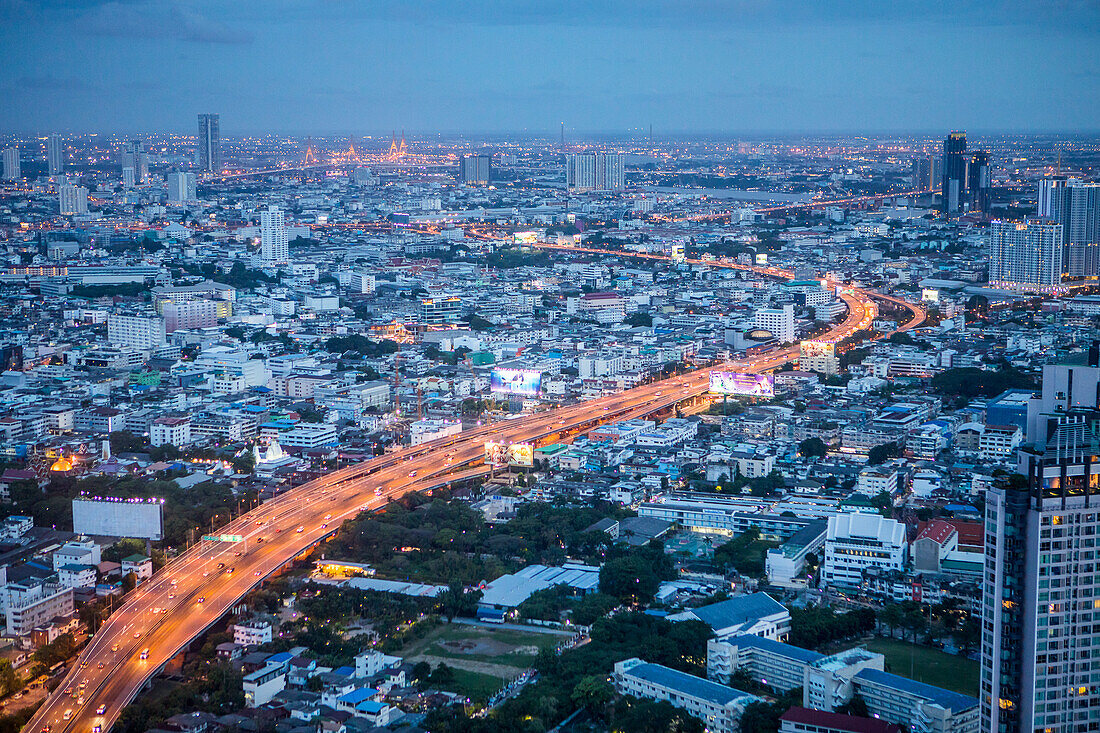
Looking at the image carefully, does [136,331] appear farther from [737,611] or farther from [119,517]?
[737,611]

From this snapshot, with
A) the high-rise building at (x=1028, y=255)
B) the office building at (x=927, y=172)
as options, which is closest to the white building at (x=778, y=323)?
the high-rise building at (x=1028, y=255)

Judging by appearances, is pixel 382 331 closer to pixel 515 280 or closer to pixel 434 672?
pixel 515 280

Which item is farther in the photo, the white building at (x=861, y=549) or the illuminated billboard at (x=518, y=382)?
the illuminated billboard at (x=518, y=382)

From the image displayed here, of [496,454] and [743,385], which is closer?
[496,454]

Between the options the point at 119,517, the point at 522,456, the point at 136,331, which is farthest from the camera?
the point at 136,331

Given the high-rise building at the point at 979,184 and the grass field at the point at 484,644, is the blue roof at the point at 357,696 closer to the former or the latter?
the grass field at the point at 484,644

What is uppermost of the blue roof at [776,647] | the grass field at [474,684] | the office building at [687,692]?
the blue roof at [776,647]

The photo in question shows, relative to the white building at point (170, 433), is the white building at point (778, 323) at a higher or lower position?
higher

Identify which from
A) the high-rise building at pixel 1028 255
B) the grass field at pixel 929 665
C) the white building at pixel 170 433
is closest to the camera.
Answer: the grass field at pixel 929 665

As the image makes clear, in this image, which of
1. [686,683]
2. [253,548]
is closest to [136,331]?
[253,548]
